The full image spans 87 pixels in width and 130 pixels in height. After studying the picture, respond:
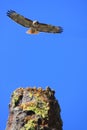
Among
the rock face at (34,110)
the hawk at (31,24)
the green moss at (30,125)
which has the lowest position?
the green moss at (30,125)

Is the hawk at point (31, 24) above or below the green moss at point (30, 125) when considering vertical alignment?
above

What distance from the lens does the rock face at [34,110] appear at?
28.4 ft

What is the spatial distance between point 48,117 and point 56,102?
0.89 meters

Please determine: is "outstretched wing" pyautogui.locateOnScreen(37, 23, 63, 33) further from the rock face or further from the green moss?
the green moss

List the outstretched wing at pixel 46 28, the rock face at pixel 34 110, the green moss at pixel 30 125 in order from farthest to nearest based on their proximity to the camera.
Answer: the outstretched wing at pixel 46 28 < the rock face at pixel 34 110 < the green moss at pixel 30 125

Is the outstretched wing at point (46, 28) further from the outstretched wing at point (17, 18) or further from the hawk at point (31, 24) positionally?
the outstretched wing at point (17, 18)

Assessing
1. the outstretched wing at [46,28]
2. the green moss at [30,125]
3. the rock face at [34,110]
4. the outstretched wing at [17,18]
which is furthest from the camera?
the outstretched wing at [46,28]

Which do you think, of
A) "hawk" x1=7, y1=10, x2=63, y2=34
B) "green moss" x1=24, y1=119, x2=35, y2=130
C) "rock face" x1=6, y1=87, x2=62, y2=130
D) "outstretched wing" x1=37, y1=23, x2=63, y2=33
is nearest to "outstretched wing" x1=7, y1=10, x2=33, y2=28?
"hawk" x1=7, y1=10, x2=63, y2=34

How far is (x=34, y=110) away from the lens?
8969 mm

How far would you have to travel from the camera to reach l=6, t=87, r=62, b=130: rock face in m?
8.66

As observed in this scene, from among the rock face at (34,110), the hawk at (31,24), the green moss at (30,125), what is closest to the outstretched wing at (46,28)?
the hawk at (31,24)

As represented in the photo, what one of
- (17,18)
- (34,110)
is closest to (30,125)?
(34,110)

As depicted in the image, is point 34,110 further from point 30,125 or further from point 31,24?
point 31,24

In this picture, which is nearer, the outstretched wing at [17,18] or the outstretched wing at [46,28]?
the outstretched wing at [17,18]
